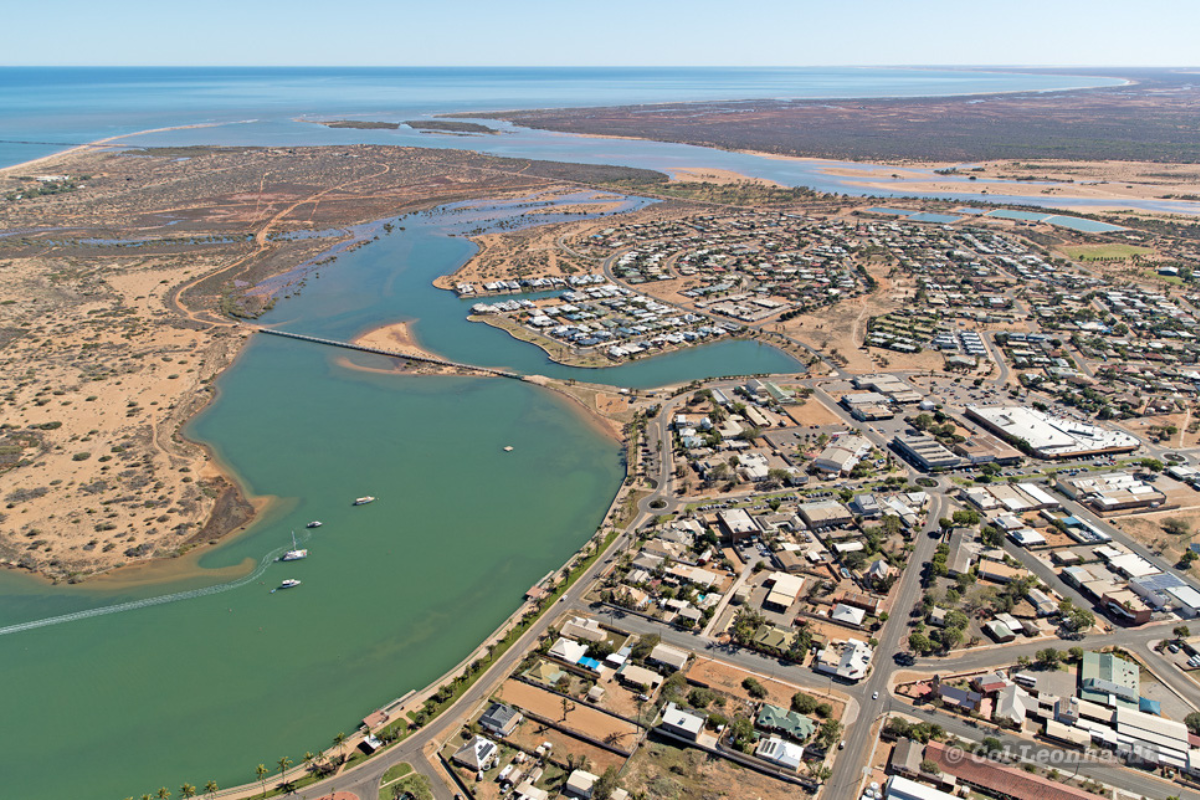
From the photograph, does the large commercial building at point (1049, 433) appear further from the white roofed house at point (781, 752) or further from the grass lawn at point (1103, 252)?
the grass lawn at point (1103, 252)

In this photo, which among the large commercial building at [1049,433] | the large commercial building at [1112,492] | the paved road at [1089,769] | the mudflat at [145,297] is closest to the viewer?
the paved road at [1089,769]

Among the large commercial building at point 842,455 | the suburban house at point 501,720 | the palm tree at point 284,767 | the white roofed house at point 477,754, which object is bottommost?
the palm tree at point 284,767

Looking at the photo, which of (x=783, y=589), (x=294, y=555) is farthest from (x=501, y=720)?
(x=294, y=555)

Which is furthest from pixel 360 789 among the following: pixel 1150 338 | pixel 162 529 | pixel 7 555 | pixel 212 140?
pixel 212 140

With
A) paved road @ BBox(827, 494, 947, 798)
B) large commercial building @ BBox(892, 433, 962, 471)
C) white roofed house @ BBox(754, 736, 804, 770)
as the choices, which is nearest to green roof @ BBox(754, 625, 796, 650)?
paved road @ BBox(827, 494, 947, 798)

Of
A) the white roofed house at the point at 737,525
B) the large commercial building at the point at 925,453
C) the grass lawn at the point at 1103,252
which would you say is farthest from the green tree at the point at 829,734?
the grass lawn at the point at 1103,252
